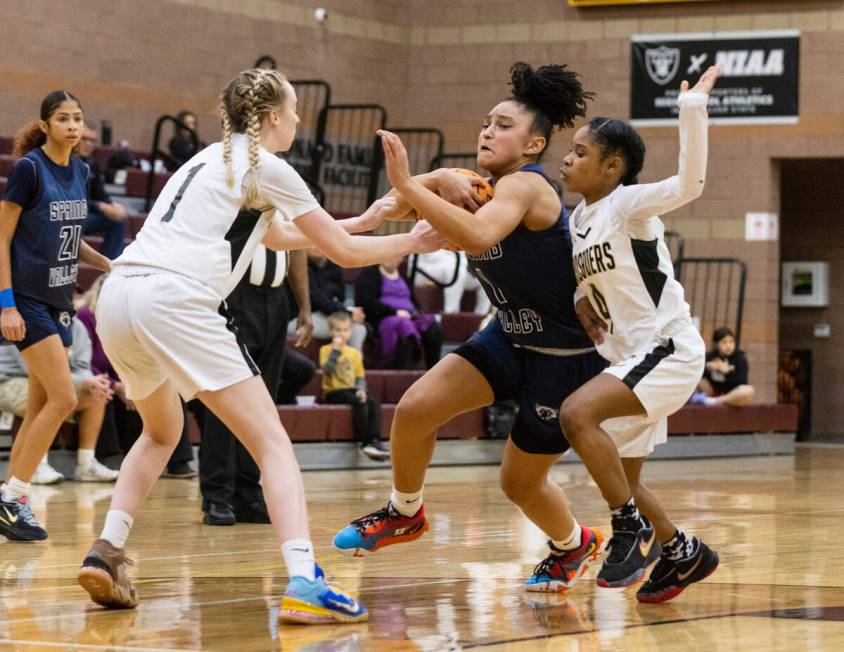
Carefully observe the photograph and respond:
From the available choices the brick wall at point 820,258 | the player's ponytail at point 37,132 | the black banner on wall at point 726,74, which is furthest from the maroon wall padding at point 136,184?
the brick wall at point 820,258

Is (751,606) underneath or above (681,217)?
underneath

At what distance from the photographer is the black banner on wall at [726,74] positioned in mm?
15367

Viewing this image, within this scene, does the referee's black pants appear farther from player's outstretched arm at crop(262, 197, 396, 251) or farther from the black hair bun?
the black hair bun

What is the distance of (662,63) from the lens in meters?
15.8

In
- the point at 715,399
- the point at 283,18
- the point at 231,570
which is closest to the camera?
the point at 231,570

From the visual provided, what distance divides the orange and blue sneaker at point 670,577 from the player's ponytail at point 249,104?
1.72 metres

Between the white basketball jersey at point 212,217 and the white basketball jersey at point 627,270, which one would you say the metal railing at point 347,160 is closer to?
the white basketball jersey at point 627,270

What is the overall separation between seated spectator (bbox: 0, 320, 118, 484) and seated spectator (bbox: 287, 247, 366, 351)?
254 centimetres

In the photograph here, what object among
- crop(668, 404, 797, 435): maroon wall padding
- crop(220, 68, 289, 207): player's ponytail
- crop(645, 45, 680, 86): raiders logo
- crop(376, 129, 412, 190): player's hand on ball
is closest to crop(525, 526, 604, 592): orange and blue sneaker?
crop(376, 129, 412, 190): player's hand on ball

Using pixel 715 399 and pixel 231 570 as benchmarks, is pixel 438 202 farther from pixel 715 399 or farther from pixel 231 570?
pixel 715 399

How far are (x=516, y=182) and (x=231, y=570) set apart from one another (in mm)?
1734

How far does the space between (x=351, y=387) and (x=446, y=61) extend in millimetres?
7034

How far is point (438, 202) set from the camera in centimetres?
429

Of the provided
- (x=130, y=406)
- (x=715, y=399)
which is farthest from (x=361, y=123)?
(x=130, y=406)
